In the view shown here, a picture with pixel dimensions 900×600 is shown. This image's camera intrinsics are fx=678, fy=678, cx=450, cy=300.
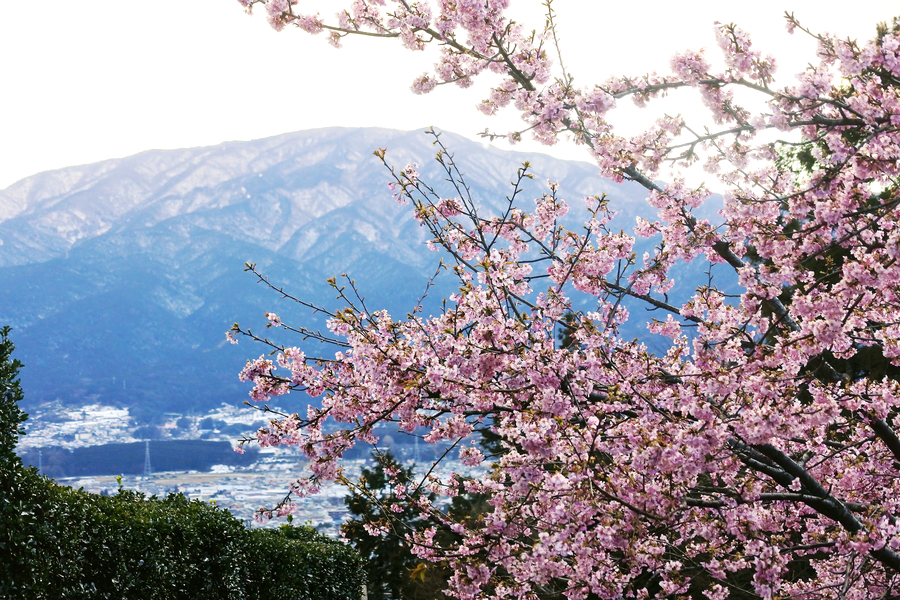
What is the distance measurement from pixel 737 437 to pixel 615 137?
274cm

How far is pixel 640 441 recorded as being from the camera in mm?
4387

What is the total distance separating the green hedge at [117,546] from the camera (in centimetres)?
456

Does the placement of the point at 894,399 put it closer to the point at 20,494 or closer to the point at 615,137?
the point at 615,137

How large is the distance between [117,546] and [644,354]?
4.69 m

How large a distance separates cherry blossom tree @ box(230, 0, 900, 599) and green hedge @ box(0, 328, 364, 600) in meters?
1.48

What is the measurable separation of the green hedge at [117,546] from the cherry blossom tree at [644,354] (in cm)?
148

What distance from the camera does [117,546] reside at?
578 cm

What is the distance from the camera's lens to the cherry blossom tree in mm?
4453

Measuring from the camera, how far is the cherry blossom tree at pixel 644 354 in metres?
4.45

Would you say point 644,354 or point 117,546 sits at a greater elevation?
point 644,354

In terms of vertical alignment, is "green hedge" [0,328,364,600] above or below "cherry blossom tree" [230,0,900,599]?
below

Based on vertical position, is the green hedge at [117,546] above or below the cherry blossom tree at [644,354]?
below

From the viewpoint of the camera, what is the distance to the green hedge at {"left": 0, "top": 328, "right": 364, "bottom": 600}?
4.56 m

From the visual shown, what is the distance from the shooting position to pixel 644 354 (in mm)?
5328
